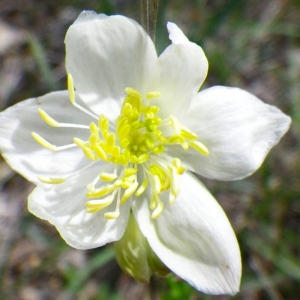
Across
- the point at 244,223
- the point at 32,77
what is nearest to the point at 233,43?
the point at 244,223

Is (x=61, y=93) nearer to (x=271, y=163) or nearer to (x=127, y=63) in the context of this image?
(x=127, y=63)

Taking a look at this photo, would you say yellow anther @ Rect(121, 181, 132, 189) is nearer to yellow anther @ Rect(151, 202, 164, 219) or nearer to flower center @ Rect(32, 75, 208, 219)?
flower center @ Rect(32, 75, 208, 219)

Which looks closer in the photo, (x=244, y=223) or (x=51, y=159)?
(x=51, y=159)

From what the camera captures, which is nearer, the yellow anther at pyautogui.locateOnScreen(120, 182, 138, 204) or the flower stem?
the flower stem

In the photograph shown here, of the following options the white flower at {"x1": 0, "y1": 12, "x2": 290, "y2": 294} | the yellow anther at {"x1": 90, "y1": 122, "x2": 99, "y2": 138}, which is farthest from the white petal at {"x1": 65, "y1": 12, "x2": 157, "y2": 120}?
the yellow anther at {"x1": 90, "y1": 122, "x2": 99, "y2": 138}

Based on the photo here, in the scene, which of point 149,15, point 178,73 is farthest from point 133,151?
point 149,15

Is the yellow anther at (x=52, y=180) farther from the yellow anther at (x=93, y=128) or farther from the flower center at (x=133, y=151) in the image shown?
the yellow anther at (x=93, y=128)

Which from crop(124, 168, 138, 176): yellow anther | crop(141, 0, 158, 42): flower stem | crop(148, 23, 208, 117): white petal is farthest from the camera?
crop(124, 168, 138, 176): yellow anther
